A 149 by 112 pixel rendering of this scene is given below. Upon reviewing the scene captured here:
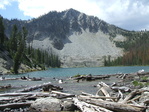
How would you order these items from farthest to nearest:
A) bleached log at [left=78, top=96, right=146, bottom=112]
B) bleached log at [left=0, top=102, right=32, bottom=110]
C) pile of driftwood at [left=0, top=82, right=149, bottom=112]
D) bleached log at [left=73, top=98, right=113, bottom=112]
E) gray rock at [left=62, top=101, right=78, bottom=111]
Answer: bleached log at [left=0, top=102, right=32, bottom=110], gray rock at [left=62, top=101, right=78, bottom=111], bleached log at [left=73, top=98, right=113, bottom=112], pile of driftwood at [left=0, top=82, right=149, bottom=112], bleached log at [left=78, top=96, right=146, bottom=112]

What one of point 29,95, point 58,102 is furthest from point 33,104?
point 29,95

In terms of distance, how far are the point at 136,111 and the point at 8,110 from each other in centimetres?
889

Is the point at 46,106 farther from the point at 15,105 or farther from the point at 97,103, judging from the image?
the point at 97,103

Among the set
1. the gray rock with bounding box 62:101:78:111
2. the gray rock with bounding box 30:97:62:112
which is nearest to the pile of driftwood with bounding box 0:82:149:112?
→ the gray rock with bounding box 62:101:78:111

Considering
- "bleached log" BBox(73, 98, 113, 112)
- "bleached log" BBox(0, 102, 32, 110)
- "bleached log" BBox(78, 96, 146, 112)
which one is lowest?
"bleached log" BBox(0, 102, 32, 110)

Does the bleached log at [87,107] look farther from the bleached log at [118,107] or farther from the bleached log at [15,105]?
the bleached log at [15,105]

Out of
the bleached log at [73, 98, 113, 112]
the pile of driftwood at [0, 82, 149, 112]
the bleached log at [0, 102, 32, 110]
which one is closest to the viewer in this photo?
the pile of driftwood at [0, 82, 149, 112]

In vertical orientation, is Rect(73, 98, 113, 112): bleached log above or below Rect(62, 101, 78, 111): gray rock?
above

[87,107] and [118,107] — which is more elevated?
[118,107]

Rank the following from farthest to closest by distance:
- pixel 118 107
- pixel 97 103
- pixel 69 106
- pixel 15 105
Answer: pixel 15 105, pixel 69 106, pixel 97 103, pixel 118 107

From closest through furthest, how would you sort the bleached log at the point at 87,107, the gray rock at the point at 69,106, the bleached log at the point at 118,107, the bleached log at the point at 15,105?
1. the bleached log at the point at 118,107
2. the bleached log at the point at 87,107
3. the gray rock at the point at 69,106
4. the bleached log at the point at 15,105

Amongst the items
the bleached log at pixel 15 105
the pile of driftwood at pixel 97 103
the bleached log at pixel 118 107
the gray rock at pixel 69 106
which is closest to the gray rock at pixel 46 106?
the gray rock at pixel 69 106

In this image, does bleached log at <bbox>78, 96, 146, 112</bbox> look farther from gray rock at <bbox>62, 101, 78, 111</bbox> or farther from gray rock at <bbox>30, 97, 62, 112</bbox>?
gray rock at <bbox>30, 97, 62, 112</bbox>

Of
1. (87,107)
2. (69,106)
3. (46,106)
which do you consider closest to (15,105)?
(46,106)
